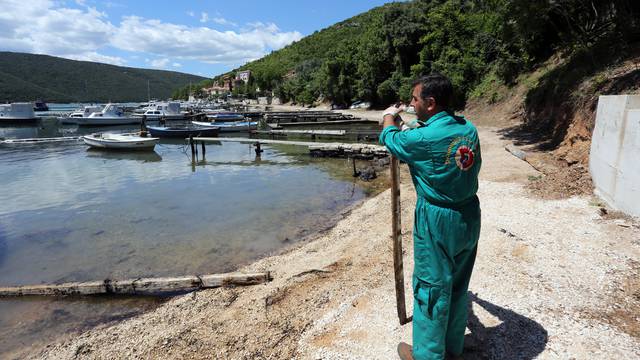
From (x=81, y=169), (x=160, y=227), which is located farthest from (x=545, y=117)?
(x=81, y=169)

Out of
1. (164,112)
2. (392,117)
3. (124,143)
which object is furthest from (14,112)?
(392,117)

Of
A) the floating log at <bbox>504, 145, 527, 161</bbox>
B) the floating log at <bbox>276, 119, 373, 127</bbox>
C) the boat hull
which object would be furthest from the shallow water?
the boat hull

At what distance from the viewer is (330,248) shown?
809cm

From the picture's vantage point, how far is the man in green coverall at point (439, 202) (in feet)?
8.63

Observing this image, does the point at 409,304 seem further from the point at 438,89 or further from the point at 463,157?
the point at 438,89

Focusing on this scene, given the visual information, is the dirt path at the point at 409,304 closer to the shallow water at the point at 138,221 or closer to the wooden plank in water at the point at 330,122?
the shallow water at the point at 138,221

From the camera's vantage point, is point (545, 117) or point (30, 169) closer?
point (545, 117)

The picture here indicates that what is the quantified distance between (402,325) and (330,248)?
166 inches

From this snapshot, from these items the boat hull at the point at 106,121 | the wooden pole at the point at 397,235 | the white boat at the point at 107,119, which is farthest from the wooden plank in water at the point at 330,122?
the wooden pole at the point at 397,235

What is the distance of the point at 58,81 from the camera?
17175 centimetres

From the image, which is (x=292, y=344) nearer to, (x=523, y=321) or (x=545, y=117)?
(x=523, y=321)

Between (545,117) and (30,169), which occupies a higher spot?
(545,117)

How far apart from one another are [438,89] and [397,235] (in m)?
1.51

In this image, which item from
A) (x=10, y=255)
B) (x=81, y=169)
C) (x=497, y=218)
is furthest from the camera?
(x=81, y=169)
